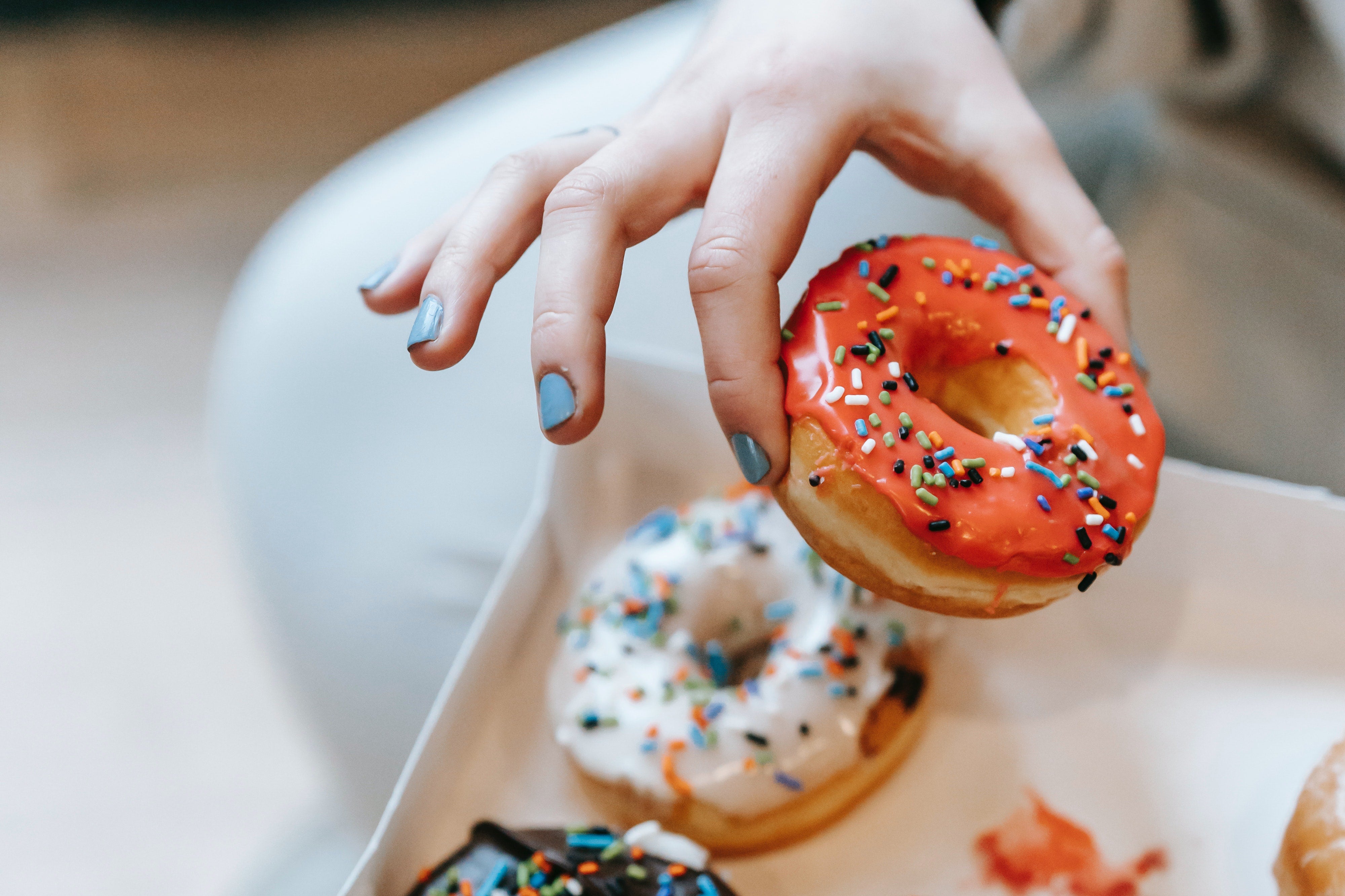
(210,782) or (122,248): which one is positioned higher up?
(122,248)

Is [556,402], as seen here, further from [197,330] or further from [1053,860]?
[197,330]

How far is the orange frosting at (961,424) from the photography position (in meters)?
0.82

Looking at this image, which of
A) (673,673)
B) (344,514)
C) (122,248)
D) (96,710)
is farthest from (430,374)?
(122,248)

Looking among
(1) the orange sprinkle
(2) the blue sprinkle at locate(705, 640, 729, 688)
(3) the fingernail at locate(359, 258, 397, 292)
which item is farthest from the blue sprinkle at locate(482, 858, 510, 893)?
(3) the fingernail at locate(359, 258, 397, 292)

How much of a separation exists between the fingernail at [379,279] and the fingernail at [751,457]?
0.35 meters

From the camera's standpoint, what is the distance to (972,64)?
1.05 m

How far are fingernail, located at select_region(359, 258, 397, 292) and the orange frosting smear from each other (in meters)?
0.80

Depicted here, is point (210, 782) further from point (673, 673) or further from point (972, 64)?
point (972, 64)

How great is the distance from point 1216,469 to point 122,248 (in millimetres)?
2488

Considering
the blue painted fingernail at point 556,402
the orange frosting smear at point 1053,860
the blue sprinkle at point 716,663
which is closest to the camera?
the blue painted fingernail at point 556,402

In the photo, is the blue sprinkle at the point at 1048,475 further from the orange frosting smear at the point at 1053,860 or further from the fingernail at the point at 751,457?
the orange frosting smear at the point at 1053,860

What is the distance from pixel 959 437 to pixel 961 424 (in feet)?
0.47

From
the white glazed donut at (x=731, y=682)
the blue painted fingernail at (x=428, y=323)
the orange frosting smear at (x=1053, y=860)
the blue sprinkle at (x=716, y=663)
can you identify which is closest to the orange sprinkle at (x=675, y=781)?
the white glazed donut at (x=731, y=682)

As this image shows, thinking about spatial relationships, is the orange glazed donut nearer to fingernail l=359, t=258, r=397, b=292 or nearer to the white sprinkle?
the white sprinkle
